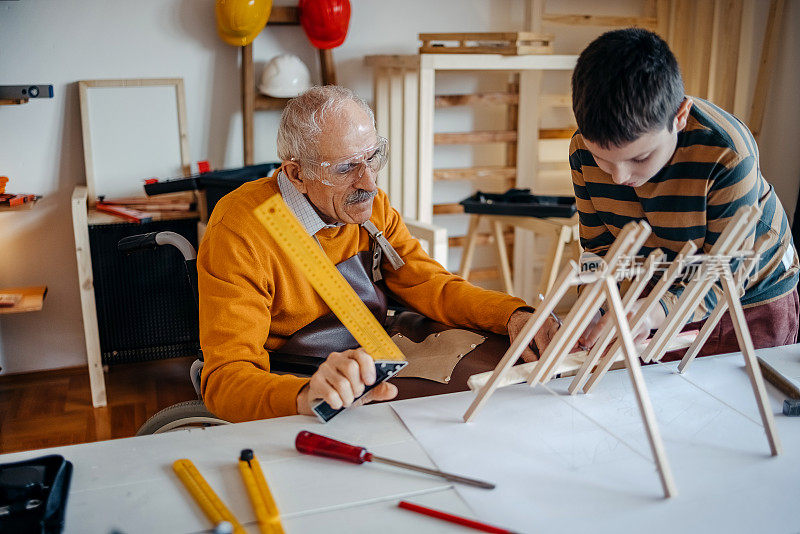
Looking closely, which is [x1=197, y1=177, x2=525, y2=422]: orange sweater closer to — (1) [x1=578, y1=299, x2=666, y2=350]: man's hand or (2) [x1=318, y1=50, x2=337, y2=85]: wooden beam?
(1) [x1=578, y1=299, x2=666, y2=350]: man's hand

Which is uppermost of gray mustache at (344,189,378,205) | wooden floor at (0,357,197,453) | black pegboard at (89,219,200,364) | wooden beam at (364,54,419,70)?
wooden beam at (364,54,419,70)

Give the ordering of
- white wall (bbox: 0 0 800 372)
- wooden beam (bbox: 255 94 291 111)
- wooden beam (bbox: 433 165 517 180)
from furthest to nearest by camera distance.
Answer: wooden beam (bbox: 433 165 517 180) → wooden beam (bbox: 255 94 291 111) → white wall (bbox: 0 0 800 372)

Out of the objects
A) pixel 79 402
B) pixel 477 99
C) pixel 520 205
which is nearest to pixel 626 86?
pixel 520 205

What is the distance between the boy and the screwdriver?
0.45 metres

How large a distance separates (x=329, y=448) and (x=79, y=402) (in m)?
2.47

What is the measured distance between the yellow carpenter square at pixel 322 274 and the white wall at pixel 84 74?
245 centimetres

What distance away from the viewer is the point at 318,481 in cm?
103

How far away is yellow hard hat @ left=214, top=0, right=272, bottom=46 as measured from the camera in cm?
305

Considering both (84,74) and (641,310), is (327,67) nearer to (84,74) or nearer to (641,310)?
(84,74)

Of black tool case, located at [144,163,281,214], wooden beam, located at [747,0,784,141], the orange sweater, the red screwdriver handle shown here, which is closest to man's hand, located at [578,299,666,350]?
the orange sweater

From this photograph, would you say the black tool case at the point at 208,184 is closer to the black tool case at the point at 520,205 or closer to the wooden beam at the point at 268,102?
the wooden beam at the point at 268,102

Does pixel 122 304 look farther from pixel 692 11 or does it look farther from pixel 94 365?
pixel 692 11

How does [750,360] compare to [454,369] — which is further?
[454,369]

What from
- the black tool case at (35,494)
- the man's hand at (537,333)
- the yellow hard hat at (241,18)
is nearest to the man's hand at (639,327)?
the man's hand at (537,333)
